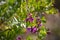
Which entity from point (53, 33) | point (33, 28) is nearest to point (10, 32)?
point (33, 28)

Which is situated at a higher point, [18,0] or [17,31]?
[18,0]

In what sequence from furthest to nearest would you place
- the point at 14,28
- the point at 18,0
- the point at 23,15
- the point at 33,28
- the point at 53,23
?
the point at 53,23 → the point at 33,28 → the point at 23,15 → the point at 14,28 → the point at 18,0

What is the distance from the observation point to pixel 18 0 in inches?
35.3

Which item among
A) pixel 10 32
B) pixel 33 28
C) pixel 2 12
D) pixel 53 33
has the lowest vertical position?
pixel 53 33

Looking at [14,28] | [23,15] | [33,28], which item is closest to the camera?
[14,28]

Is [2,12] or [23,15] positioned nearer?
[2,12]

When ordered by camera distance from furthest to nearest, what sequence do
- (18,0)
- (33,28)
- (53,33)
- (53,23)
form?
1. (53,23)
2. (53,33)
3. (33,28)
4. (18,0)

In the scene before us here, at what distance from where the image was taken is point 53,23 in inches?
102

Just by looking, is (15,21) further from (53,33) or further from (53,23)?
(53,23)

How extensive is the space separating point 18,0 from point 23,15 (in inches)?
10.0

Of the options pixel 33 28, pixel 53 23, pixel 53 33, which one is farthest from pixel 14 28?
pixel 53 23

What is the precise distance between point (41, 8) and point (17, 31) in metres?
0.28

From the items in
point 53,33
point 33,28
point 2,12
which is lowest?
point 53,33

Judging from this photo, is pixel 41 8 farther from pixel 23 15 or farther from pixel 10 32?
pixel 10 32
